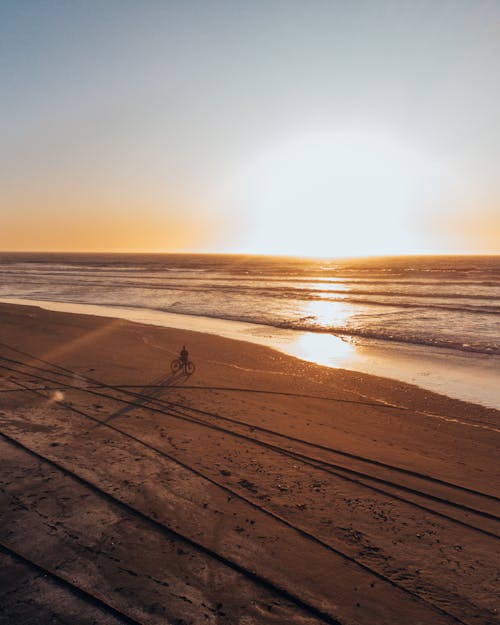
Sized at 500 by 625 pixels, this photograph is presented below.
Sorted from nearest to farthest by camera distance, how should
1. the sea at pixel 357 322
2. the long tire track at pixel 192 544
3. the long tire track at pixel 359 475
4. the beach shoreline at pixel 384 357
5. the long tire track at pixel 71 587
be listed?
1. the long tire track at pixel 71 587
2. the long tire track at pixel 192 544
3. the long tire track at pixel 359 475
4. the beach shoreline at pixel 384 357
5. the sea at pixel 357 322

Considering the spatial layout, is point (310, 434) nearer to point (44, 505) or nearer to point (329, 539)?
point (329, 539)

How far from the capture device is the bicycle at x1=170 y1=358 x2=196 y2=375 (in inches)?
615

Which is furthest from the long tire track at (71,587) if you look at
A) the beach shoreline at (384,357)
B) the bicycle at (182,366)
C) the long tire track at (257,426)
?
the beach shoreline at (384,357)

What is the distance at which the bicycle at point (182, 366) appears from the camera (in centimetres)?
1563

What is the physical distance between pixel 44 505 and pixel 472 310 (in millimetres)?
36338

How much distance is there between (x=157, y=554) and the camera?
602 centimetres

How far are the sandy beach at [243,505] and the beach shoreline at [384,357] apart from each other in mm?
2368

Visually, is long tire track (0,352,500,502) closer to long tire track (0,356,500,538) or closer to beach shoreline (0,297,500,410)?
long tire track (0,356,500,538)

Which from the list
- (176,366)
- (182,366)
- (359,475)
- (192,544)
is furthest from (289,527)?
(176,366)

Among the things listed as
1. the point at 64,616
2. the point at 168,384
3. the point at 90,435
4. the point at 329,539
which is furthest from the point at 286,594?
the point at 168,384

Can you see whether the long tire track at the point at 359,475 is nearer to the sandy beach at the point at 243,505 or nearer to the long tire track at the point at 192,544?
the sandy beach at the point at 243,505

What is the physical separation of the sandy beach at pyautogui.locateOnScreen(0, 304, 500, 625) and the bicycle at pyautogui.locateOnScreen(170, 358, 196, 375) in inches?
61.7

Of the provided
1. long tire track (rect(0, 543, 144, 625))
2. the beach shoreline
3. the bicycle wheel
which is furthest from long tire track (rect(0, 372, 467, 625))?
the beach shoreline

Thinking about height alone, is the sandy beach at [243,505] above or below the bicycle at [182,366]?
below
